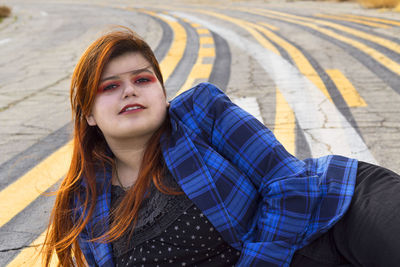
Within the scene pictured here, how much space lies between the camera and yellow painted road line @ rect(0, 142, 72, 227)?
2734 mm

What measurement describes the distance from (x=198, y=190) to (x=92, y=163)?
505 millimetres

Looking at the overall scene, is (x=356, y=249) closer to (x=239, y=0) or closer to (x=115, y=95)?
(x=115, y=95)

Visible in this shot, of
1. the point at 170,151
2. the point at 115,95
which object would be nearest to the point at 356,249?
the point at 170,151

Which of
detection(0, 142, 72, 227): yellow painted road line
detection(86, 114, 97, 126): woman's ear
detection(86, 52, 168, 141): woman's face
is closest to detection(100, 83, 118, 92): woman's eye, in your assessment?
detection(86, 52, 168, 141): woman's face

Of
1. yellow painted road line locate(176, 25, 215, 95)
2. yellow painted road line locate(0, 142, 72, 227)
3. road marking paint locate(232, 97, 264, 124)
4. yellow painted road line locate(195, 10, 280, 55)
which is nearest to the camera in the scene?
yellow painted road line locate(0, 142, 72, 227)

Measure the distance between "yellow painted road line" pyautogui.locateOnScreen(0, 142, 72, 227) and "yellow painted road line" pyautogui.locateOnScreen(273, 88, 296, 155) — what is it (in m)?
1.59

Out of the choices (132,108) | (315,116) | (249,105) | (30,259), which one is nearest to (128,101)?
(132,108)

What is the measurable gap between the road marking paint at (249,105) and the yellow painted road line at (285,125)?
17cm

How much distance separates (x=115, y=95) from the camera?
5.34ft

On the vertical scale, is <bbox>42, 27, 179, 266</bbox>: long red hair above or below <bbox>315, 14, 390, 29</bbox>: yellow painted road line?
above

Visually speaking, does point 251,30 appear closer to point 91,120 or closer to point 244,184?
point 91,120

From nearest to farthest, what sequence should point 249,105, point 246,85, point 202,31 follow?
point 249,105, point 246,85, point 202,31

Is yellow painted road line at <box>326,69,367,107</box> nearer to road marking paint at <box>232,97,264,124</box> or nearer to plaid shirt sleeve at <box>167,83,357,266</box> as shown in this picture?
road marking paint at <box>232,97,264,124</box>

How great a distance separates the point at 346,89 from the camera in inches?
171
